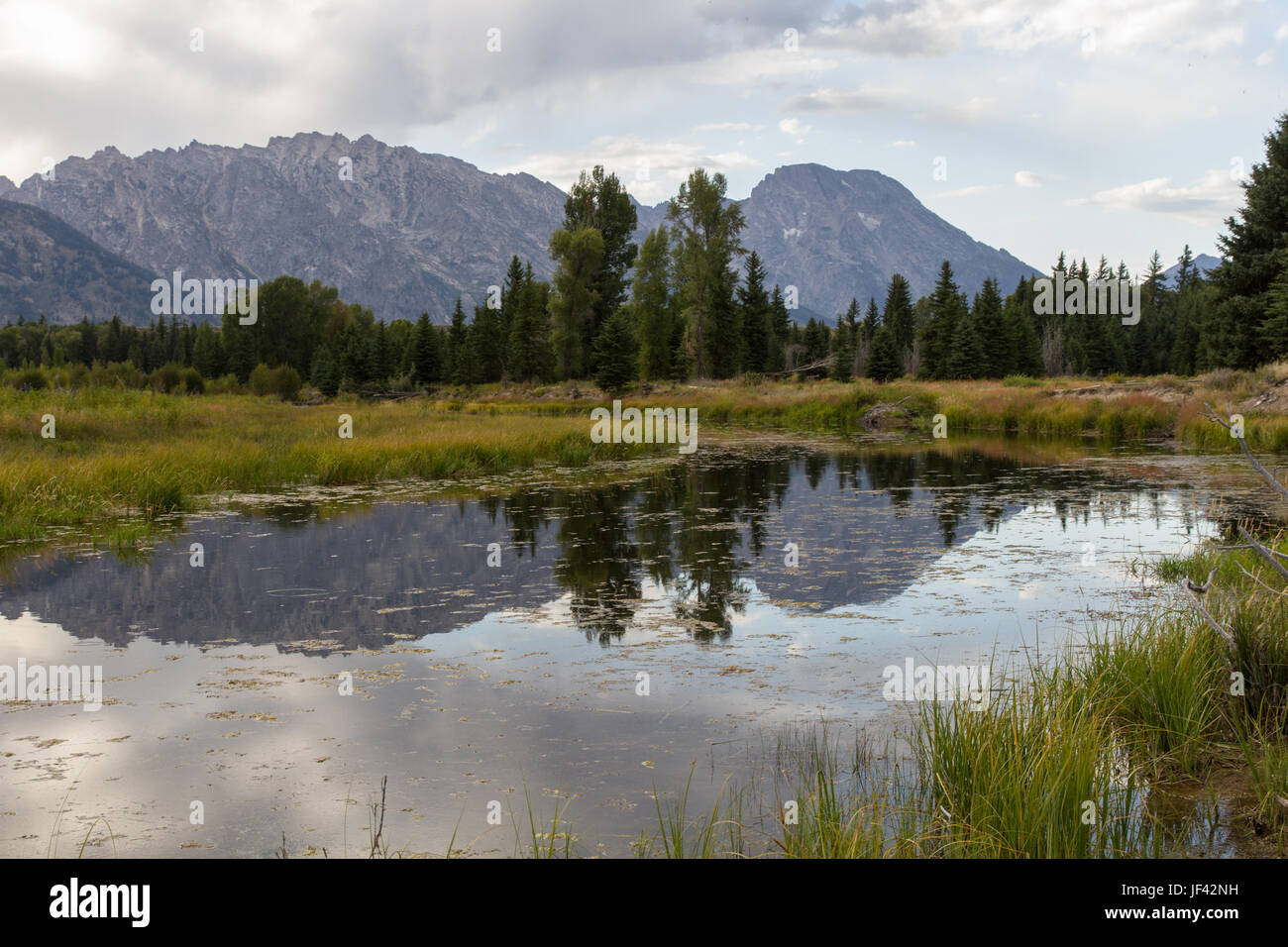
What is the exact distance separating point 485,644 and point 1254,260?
44107 mm

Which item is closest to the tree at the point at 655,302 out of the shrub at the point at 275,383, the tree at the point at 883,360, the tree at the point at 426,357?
the tree at the point at 883,360

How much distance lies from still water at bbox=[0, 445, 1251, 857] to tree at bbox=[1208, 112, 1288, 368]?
2751 cm

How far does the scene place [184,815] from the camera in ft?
16.2

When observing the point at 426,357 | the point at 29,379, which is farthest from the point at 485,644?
the point at 426,357

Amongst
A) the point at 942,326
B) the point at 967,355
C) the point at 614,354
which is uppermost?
the point at 942,326

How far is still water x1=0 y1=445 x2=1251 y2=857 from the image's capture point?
5133 mm

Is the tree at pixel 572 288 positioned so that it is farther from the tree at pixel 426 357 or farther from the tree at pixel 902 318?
the tree at pixel 902 318

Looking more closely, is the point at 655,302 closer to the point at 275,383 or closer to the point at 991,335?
the point at 991,335

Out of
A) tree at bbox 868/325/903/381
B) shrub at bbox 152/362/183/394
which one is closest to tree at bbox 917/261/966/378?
tree at bbox 868/325/903/381

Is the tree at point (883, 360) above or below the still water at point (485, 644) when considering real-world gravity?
above

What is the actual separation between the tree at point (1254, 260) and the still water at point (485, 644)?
1083 inches

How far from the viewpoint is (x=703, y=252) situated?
62.7m

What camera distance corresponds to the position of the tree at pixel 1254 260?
39.0 metres
